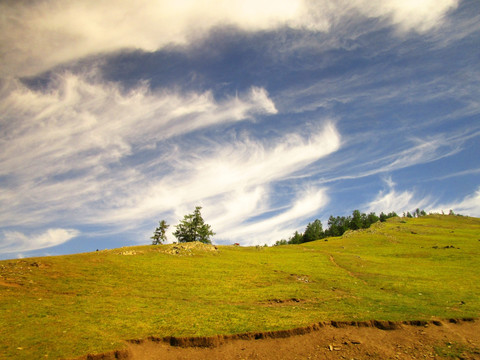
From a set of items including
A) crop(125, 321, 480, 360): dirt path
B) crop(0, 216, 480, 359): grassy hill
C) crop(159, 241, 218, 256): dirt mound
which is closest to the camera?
crop(125, 321, 480, 360): dirt path

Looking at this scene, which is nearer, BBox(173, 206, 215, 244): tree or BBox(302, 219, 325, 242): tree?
BBox(173, 206, 215, 244): tree

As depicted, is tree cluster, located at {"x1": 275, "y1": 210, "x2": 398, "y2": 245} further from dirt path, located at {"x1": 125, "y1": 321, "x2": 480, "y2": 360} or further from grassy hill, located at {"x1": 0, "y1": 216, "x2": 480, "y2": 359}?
dirt path, located at {"x1": 125, "y1": 321, "x2": 480, "y2": 360}

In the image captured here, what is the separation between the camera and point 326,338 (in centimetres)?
1933

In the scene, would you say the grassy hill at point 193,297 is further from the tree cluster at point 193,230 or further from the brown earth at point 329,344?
the tree cluster at point 193,230

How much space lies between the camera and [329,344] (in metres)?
18.4

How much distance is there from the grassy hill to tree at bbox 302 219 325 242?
390 feet

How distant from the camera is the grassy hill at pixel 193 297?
19.6 m

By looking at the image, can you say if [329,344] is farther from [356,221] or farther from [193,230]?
[356,221]

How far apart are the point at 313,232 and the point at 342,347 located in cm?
16368

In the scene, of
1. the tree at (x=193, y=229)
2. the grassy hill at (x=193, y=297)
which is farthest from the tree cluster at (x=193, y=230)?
the grassy hill at (x=193, y=297)

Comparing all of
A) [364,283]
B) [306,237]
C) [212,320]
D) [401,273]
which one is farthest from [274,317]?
[306,237]

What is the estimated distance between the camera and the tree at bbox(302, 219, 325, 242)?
172500 millimetres

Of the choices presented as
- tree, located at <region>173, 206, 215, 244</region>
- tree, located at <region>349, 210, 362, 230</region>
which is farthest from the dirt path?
tree, located at <region>349, 210, 362, 230</region>

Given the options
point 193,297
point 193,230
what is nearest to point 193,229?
point 193,230
